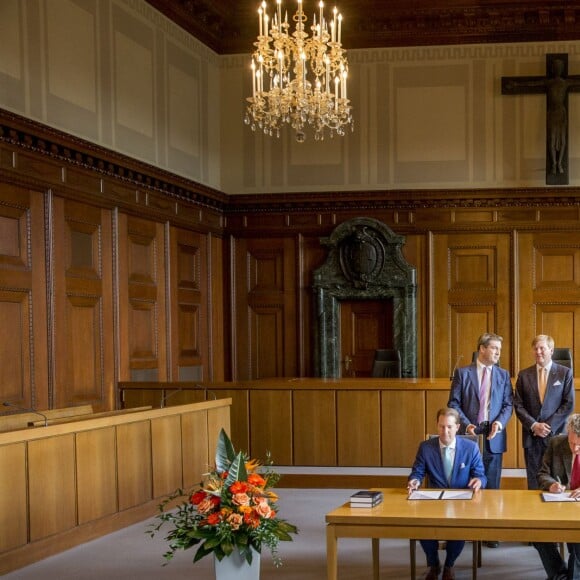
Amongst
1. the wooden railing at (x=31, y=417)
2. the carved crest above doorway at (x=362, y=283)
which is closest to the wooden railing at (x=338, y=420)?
the wooden railing at (x=31, y=417)

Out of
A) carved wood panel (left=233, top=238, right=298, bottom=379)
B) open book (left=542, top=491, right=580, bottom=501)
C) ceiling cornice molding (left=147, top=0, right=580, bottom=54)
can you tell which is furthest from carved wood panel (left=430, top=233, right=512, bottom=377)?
open book (left=542, top=491, right=580, bottom=501)

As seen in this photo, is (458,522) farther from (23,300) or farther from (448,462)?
(23,300)

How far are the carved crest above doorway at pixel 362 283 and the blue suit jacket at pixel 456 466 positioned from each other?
700cm

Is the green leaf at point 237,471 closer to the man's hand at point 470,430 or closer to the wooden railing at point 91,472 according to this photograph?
the wooden railing at point 91,472

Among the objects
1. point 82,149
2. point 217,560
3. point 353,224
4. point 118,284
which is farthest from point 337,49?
point 217,560

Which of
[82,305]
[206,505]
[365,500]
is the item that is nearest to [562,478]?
[365,500]

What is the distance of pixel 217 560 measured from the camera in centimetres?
489

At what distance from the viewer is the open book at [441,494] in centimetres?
550

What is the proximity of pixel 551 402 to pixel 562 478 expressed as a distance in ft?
3.77

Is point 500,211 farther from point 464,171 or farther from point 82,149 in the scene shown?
point 82,149

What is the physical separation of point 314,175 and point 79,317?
4961 millimetres

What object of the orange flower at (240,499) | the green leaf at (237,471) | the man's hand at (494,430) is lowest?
the man's hand at (494,430)

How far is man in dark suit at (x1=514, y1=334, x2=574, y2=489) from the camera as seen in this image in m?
6.86

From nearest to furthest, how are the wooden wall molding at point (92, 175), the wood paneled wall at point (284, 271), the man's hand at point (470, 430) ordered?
the man's hand at point (470, 430)
the wooden wall molding at point (92, 175)
the wood paneled wall at point (284, 271)
